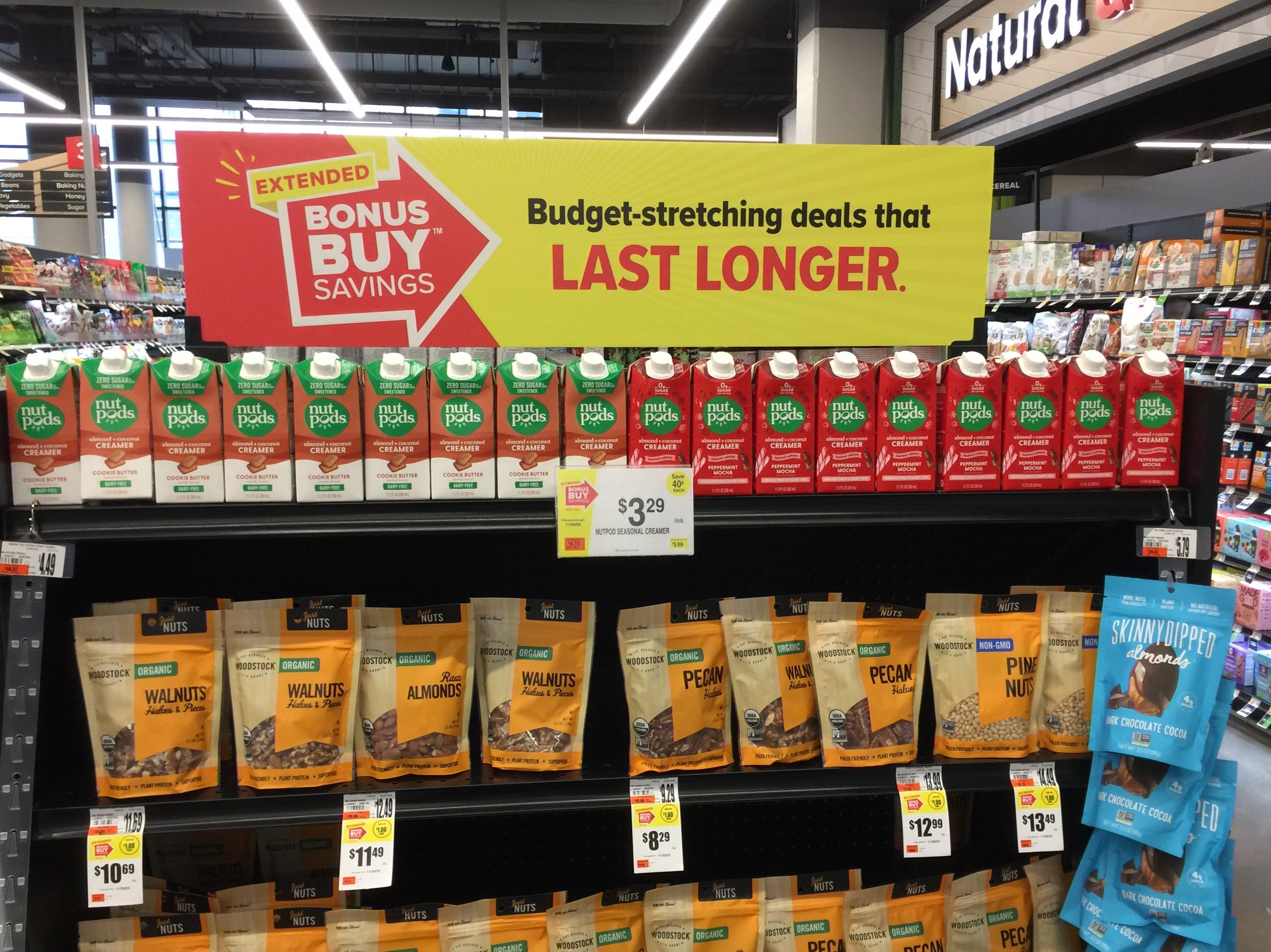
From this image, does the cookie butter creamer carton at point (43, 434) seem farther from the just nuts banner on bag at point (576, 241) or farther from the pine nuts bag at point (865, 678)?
the pine nuts bag at point (865, 678)

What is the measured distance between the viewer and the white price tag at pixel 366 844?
1.41 metres

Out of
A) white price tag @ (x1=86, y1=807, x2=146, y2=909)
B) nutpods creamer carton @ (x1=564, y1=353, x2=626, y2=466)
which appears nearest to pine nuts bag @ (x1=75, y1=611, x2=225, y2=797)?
white price tag @ (x1=86, y1=807, x2=146, y2=909)

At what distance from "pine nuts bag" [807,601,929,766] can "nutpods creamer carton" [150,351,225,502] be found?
979 mm

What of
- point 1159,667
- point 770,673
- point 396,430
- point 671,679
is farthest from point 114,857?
point 1159,667

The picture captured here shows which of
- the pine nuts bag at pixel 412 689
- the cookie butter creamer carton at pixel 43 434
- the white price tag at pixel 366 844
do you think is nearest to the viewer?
the cookie butter creamer carton at pixel 43 434

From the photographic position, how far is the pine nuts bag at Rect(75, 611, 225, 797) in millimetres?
1404

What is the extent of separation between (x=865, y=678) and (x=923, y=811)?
23 centimetres

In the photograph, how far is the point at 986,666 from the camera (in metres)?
1.57

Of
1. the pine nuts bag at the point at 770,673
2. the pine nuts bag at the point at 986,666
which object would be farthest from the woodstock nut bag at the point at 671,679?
the pine nuts bag at the point at 986,666

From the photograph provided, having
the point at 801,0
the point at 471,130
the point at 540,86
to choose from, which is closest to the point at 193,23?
the point at 471,130

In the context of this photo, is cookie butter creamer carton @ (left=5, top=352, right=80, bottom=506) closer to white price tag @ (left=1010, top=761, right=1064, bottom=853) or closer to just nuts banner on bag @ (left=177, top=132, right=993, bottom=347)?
just nuts banner on bag @ (left=177, top=132, right=993, bottom=347)

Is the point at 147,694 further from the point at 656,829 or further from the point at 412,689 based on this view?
the point at 656,829

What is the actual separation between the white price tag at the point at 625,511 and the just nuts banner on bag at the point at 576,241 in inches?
14.8

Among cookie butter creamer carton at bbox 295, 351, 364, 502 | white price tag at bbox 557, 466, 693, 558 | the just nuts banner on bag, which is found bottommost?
white price tag at bbox 557, 466, 693, 558
